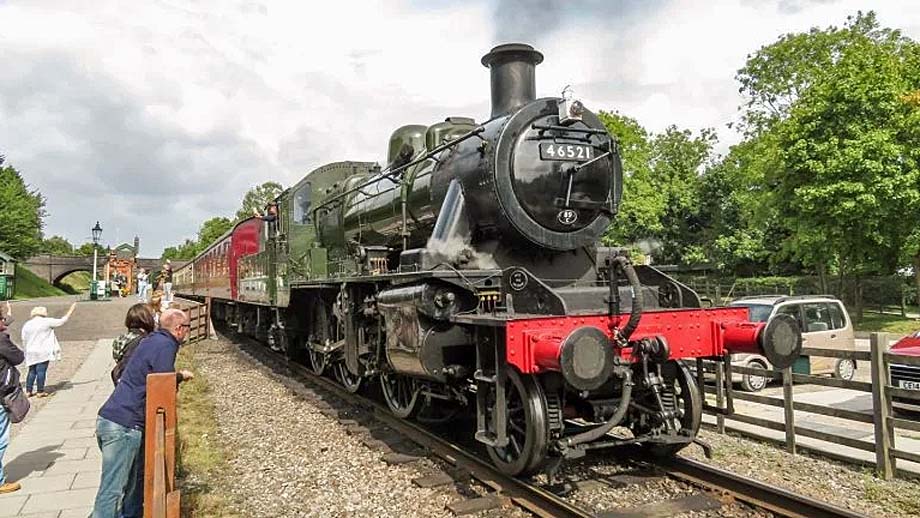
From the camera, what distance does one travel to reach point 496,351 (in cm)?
529

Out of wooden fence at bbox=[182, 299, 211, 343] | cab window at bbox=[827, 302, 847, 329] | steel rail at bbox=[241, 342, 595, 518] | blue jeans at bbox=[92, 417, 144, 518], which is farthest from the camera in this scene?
wooden fence at bbox=[182, 299, 211, 343]

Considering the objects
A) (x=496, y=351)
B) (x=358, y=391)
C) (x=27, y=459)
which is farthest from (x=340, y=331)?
(x=496, y=351)

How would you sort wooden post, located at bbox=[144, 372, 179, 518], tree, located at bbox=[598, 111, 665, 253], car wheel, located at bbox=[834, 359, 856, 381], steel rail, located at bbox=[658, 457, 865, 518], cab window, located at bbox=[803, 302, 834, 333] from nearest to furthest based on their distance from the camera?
1. wooden post, located at bbox=[144, 372, 179, 518]
2. steel rail, located at bbox=[658, 457, 865, 518]
3. car wheel, located at bbox=[834, 359, 856, 381]
4. cab window, located at bbox=[803, 302, 834, 333]
5. tree, located at bbox=[598, 111, 665, 253]

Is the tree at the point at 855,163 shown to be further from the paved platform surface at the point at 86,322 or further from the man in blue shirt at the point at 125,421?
the paved platform surface at the point at 86,322

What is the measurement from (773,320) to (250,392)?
7.90 metres

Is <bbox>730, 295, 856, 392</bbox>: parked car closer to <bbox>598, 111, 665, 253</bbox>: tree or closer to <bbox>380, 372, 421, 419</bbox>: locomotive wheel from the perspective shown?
<bbox>380, 372, 421, 419</bbox>: locomotive wheel

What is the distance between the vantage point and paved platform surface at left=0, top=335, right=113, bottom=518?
214 inches

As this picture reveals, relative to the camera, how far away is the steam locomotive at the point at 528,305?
5.19 m

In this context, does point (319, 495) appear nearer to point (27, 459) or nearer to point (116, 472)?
point (116, 472)

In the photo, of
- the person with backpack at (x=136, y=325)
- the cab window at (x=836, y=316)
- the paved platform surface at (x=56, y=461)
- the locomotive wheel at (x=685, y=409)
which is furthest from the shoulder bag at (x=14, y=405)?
the cab window at (x=836, y=316)

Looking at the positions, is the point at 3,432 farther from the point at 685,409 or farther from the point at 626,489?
the point at 685,409

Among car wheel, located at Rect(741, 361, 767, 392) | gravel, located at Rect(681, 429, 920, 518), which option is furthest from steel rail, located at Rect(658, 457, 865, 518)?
car wheel, located at Rect(741, 361, 767, 392)

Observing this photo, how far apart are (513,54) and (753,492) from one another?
4773 mm

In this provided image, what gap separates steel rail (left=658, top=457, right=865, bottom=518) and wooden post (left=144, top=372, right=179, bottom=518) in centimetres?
388
